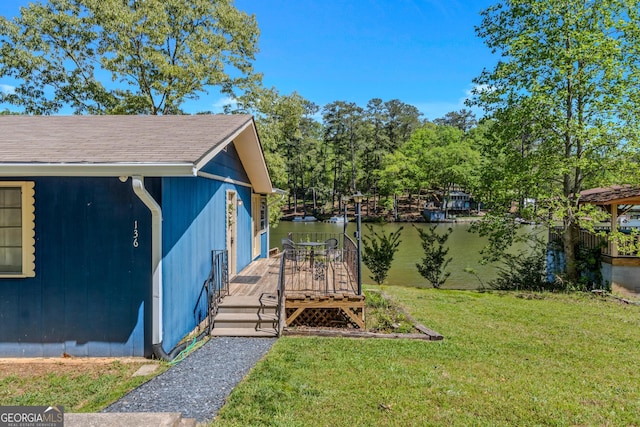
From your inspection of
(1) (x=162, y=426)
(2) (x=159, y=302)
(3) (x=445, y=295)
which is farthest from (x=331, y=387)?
(3) (x=445, y=295)

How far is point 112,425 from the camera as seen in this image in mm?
2422

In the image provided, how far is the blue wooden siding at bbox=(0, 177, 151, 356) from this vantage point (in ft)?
14.8

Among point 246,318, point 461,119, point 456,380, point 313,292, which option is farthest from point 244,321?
point 461,119

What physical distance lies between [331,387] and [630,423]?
2.77 meters

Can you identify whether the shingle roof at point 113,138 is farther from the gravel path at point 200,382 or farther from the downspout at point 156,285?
the gravel path at point 200,382

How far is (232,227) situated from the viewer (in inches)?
313

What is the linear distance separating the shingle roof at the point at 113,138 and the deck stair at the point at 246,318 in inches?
110

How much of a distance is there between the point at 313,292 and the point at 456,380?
319 cm

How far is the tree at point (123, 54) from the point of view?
49.3 feet

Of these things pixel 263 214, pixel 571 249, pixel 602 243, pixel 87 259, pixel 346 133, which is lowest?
pixel 571 249

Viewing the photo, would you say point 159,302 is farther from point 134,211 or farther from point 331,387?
point 331,387

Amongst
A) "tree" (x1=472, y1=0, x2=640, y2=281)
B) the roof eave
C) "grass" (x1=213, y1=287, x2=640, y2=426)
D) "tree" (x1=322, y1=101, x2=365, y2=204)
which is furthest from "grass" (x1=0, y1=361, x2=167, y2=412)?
"tree" (x1=322, y1=101, x2=365, y2=204)

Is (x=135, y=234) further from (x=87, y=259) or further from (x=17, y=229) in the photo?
(x=17, y=229)

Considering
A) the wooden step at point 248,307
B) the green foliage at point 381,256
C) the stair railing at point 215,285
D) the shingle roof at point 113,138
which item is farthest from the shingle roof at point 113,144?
the green foliage at point 381,256
